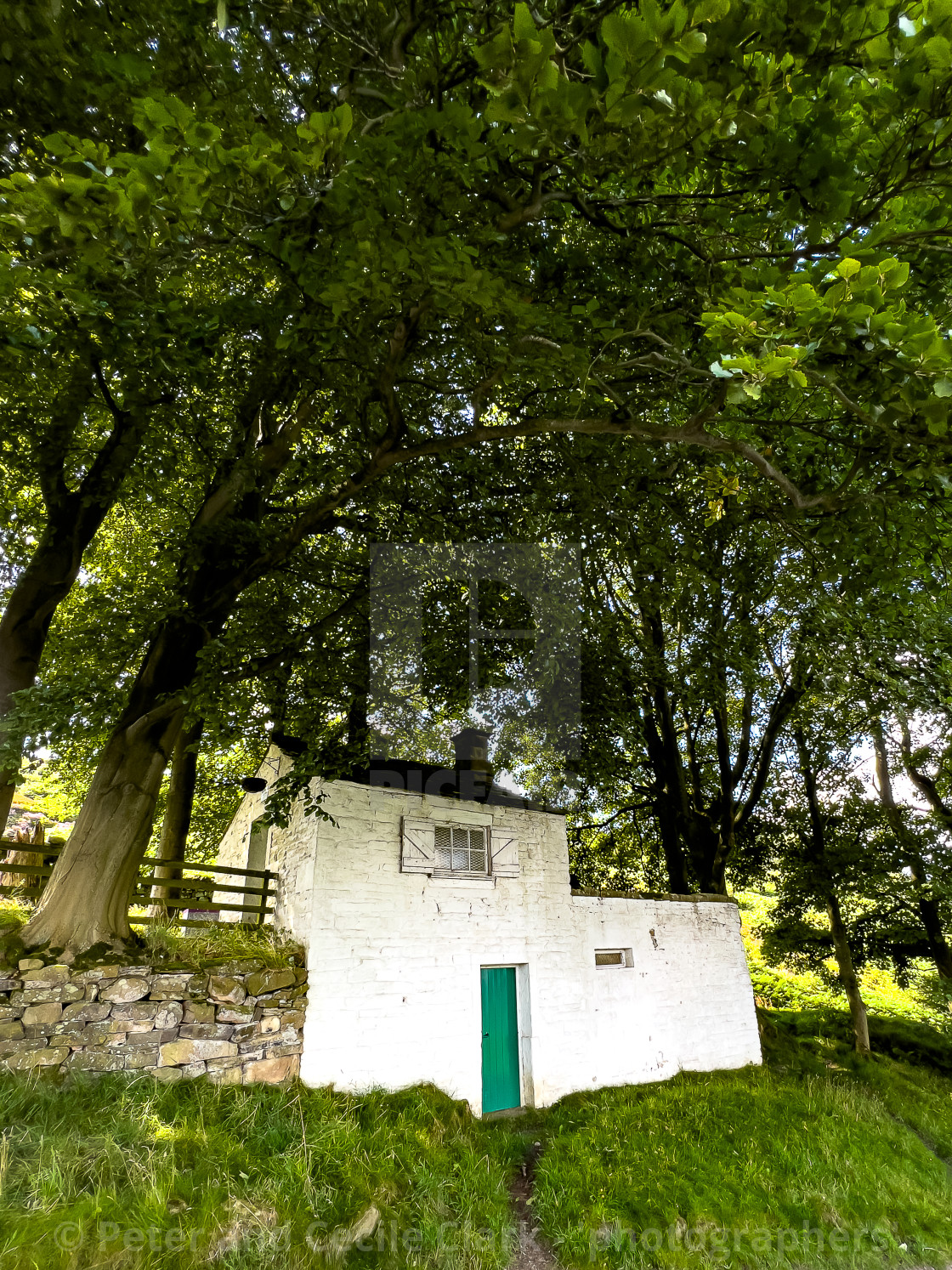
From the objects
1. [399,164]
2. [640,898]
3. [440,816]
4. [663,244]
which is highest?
[663,244]

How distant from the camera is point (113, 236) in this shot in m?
3.01

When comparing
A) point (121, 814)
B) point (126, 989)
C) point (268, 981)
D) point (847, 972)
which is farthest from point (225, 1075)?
point (847, 972)

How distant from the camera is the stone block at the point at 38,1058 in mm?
5527

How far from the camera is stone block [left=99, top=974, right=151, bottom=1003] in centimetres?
605

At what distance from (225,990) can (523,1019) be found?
451cm

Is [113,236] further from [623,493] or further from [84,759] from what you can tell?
[84,759]

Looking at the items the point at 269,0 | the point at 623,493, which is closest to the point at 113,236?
the point at 269,0

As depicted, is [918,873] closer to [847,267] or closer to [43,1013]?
[847,267]

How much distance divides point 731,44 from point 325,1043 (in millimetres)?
9012

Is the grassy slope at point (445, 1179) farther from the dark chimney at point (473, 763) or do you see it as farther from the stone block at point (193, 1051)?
the dark chimney at point (473, 763)

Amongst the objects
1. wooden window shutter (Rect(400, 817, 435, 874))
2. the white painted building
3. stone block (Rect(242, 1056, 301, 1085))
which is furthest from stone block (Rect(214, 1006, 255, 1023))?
wooden window shutter (Rect(400, 817, 435, 874))

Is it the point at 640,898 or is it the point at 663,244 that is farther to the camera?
the point at 640,898

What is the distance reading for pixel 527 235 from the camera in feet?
17.7

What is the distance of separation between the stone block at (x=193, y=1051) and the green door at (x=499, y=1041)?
142 inches
